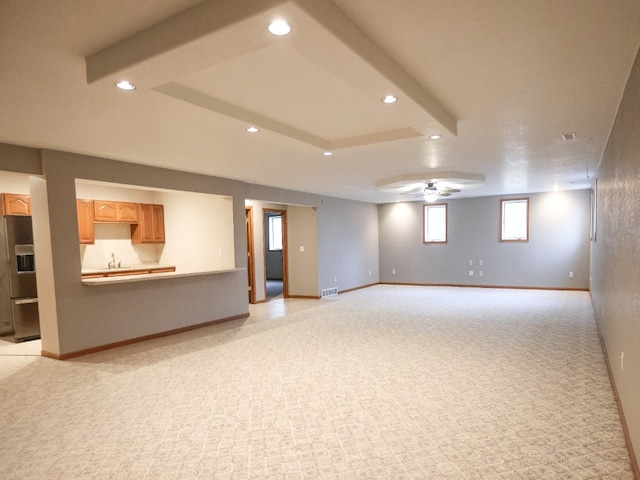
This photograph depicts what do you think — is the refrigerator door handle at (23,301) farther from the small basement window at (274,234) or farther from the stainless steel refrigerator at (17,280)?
the small basement window at (274,234)

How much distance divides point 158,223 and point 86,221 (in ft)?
4.30

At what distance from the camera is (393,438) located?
2.51 meters

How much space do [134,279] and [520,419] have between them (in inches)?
178

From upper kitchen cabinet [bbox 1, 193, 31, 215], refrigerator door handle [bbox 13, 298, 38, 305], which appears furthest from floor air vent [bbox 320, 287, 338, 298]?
upper kitchen cabinet [bbox 1, 193, 31, 215]

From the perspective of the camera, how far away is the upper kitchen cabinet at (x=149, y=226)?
275 inches

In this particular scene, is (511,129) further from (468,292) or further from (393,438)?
(468,292)

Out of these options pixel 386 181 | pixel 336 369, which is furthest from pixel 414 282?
pixel 336 369

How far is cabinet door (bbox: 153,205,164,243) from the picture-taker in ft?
23.7

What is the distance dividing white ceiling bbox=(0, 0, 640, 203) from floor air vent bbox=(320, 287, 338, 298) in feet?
15.3

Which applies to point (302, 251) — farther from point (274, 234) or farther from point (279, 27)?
point (279, 27)

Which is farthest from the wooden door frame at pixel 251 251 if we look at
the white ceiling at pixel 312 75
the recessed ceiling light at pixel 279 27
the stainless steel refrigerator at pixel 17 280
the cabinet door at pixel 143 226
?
the recessed ceiling light at pixel 279 27

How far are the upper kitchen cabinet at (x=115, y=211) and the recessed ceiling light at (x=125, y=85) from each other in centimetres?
468

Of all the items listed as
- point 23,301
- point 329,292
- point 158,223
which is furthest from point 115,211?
point 329,292

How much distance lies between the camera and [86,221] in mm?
6191
